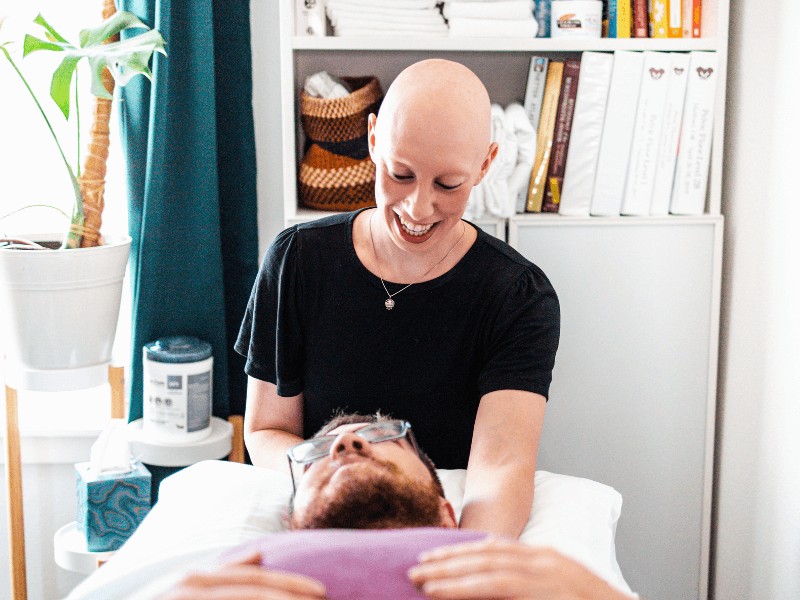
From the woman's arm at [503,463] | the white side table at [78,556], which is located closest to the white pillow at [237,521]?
the woman's arm at [503,463]

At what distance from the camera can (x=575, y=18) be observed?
1.86 meters

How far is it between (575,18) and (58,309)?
1.16m

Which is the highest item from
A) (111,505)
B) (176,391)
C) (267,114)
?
(267,114)

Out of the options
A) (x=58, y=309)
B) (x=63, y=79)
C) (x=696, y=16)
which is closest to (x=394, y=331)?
(x=58, y=309)

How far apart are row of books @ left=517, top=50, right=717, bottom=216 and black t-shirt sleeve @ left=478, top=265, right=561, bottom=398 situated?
0.45 m

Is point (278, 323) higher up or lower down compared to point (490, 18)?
lower down

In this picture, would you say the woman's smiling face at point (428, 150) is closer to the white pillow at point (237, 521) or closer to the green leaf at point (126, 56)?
the white pillow at point (237, 521)

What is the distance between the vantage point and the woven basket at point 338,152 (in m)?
1.86

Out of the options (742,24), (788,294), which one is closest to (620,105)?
(742,24)

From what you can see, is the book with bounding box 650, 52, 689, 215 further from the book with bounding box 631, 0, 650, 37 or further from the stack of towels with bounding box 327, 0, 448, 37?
the stack of towels with bounding box 327, 0, 448, 37

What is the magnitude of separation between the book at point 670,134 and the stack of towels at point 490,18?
0.29 m

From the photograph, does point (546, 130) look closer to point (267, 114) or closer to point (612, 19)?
point (612, 19)

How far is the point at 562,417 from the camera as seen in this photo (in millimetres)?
1974

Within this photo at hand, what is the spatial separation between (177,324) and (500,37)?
92 centimetres
